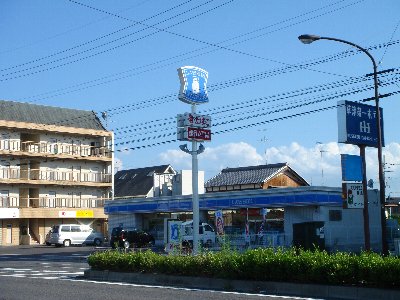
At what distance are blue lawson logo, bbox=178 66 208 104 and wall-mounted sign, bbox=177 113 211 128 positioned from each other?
2.40 ft

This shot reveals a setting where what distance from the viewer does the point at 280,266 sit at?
49.2ft

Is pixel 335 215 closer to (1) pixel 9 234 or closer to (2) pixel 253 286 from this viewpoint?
(2) pixel 253 286

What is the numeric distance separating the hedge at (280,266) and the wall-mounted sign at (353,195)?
5764 mm

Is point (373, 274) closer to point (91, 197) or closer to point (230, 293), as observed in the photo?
point (230, 293)

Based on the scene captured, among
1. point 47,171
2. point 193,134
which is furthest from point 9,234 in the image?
point 193,134

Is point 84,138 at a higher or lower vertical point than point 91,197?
higher

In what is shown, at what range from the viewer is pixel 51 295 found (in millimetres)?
14305

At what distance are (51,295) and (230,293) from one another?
14.0 feet

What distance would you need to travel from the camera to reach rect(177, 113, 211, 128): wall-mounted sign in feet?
82.3

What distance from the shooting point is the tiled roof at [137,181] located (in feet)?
240

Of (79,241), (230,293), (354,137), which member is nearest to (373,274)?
(230,293)

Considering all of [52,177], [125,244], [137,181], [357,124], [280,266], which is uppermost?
[137,181]

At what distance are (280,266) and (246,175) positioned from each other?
49659 mm

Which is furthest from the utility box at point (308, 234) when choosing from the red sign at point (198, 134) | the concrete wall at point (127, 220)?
the concrete wall at point (127, 220)
